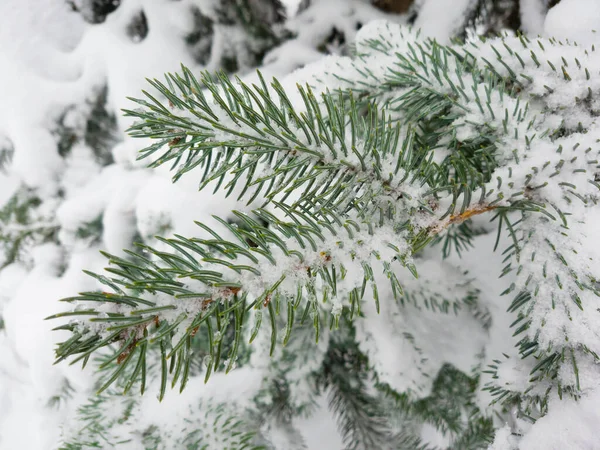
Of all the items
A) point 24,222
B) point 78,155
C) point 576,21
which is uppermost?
point 576,21

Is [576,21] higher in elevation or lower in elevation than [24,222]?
higher

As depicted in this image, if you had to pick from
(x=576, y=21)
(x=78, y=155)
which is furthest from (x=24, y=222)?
(x=576, y=21)

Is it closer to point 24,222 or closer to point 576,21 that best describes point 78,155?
point 24,222

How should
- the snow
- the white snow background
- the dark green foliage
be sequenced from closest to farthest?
the snow < the white snow background < the dark green foliage

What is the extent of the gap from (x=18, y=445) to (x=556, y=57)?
2.47 meters

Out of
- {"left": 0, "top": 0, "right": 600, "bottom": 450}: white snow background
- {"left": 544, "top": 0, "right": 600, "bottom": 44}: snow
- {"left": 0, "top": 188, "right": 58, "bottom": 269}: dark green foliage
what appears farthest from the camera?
{"left": 0, "top": 188, "right": 58, "bottom": 269}: dark green foliage

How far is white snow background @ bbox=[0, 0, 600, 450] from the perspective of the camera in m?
1.13

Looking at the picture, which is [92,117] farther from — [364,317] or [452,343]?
[452,343]

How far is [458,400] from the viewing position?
1.25m

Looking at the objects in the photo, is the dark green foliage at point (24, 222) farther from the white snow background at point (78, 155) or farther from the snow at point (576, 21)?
the snow at point (576, 21)

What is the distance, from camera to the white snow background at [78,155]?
1.13m

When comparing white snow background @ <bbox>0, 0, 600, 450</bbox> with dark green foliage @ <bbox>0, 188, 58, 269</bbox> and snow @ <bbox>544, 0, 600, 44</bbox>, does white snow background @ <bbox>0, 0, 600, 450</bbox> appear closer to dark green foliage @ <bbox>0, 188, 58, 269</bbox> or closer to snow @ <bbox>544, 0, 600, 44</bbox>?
dark green foliage @ <bbox>0, 188, 58, 269</bbox>

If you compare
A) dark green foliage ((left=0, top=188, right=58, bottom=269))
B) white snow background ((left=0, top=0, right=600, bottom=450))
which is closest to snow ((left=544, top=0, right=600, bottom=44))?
white snow background ((left=0, top=0, right=600, bottom=450))

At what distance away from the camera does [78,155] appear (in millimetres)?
1402
